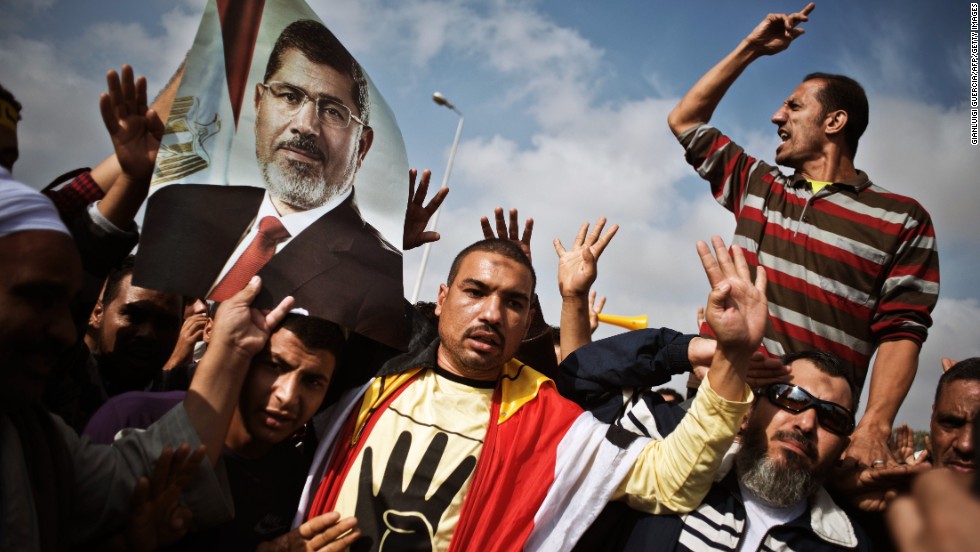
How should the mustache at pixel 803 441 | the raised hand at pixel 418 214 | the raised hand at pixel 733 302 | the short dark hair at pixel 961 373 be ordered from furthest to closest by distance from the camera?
the raised hand at pixel 418 214, the short dark hair at pixel 961 373, the mustache at pixel 803 441, the raised hand at pixel 733 302

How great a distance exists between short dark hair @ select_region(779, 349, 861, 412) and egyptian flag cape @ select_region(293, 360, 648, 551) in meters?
0.90

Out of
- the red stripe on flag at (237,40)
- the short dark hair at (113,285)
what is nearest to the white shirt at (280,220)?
the red stripe on flag at (237,40)

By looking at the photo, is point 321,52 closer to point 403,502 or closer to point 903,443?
point 403,502

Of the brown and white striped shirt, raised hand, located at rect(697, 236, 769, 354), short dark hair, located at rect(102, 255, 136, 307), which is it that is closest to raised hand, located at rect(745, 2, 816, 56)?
the brown and white striped shirt

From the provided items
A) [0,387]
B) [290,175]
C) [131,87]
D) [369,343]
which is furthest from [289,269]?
[0,387]

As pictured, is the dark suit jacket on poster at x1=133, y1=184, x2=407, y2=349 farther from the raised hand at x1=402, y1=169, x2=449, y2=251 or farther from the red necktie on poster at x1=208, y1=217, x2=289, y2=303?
the raised hand at x1=402, y1=169, x2=449, y2=251

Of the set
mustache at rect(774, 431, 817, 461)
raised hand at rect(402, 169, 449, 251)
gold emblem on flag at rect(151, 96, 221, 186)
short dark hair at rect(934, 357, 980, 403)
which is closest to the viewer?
gold emblem on flag at rect(151, 96, 221, 186)

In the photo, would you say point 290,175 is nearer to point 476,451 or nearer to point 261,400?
point 261,400

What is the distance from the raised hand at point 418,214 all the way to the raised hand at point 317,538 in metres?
1.59

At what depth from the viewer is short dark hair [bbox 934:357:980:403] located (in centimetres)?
325

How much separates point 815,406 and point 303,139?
8.59 ft

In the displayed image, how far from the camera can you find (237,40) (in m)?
2.62

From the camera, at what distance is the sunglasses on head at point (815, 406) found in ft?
9.93

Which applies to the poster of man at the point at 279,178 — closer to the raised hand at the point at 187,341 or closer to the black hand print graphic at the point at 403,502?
the black hand print graphic at the point at 403,502
